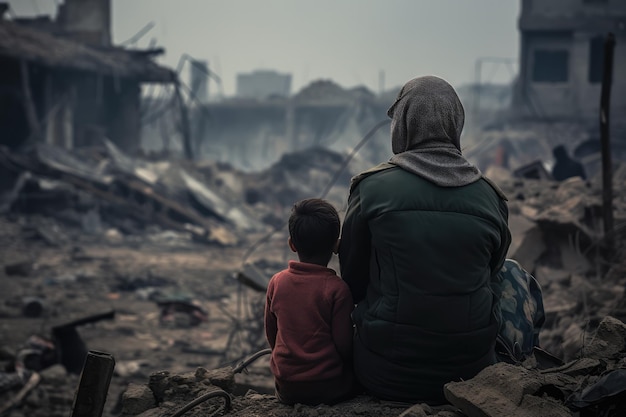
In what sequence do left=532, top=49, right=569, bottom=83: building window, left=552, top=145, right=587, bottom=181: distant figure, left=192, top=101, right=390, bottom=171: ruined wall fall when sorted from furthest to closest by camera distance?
1. left=192, top=101, right=390, bottom=171: ruined wall
2. left=532, top=49, right=569, bottom=83: building window
3. left=552, top=145, right=587, bottom=181: distant figure

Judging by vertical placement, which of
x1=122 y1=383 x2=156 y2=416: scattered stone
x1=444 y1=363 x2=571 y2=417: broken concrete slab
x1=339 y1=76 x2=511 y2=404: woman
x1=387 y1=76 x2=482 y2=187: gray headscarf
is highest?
x1=387 y1=76 x2=482 y2=187: gray headscarf

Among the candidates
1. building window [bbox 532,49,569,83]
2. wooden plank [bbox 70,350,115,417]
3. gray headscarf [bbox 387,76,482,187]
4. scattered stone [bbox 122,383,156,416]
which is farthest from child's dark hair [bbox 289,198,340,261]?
building window [bbox 532,49,569,83]

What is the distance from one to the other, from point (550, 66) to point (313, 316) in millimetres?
25775

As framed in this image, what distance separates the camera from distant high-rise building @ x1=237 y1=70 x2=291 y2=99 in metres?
58.9

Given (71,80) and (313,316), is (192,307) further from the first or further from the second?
(71,80)

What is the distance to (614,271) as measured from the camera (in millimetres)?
5922

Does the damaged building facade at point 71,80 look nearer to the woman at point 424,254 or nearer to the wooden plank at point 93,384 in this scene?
the wooden plank at point 93,384

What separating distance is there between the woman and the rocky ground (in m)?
0.16

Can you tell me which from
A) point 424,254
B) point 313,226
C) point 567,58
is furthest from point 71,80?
point 424,254

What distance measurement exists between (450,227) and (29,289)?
8041 millimetres

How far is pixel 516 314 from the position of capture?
115 inches

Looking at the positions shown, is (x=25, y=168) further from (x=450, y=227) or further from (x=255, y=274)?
(x=450, y=227)

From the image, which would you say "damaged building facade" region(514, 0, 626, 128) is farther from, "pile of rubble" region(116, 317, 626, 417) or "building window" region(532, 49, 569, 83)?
"pile of rubble" region(116, 317, 626, 417)

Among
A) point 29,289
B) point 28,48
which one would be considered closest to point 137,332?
point 29,289
